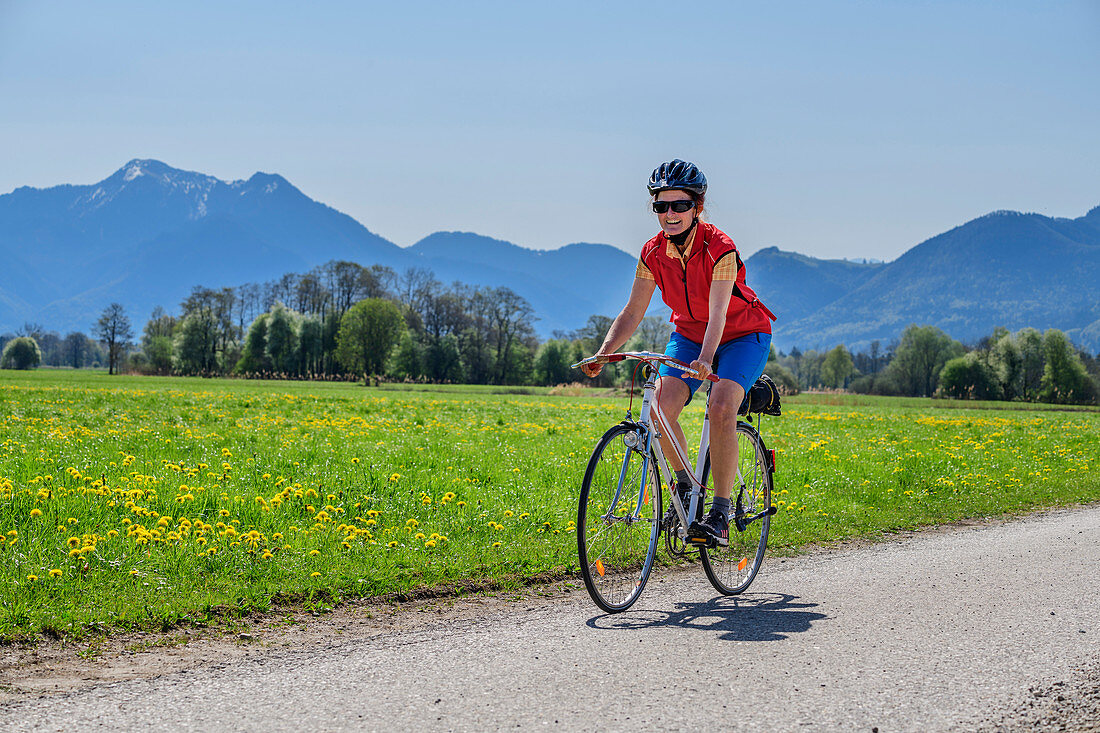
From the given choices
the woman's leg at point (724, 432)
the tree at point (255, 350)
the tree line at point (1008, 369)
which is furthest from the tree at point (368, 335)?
the woman's leg at point (724, 432)

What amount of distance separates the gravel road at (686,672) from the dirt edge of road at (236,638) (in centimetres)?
13

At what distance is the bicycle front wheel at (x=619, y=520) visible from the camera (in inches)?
204

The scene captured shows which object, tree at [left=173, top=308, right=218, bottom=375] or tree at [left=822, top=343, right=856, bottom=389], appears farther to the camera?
tree at [left=822, top=343, right=856, bottom=389]

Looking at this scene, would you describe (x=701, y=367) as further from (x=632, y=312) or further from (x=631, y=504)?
(x=631, y=504)

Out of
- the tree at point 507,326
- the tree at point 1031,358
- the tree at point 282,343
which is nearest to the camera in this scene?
the tree at point 1031,358

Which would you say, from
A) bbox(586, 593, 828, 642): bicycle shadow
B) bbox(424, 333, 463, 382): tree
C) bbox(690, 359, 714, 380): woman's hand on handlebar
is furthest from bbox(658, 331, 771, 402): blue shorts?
bbox(424, 333, 463, 382): tree

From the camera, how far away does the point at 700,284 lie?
5547 millimetres

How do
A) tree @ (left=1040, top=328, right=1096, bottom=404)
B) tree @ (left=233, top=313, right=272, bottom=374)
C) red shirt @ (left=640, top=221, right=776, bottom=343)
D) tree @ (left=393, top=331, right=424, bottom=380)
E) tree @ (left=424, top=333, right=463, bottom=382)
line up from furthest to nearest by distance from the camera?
1. tree @ (left=424, top=333, right=463, bottom=382)
2. tree @ (left=233, top=313, right=272, bottom=374)
3. tree @ (left=393, top=331, right=424, bottom=380)
4. tree @ (left=1040, top=328, right=1096, bottom=404)
5. red shirt @ (left=640, top=221, right=776, bottom=343)

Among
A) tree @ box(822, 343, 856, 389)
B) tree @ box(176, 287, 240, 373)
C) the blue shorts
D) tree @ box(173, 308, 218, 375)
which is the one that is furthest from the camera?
tree @ box(822, 343, 856, 389)

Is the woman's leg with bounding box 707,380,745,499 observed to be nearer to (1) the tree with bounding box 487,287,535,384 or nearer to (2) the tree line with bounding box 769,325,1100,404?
(2) the tree line with bounding box 769,325,1100,404

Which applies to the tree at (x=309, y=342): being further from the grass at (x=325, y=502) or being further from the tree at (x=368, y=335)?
the grass at (x=325, y=502)

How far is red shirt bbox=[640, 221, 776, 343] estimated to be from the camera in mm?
5469

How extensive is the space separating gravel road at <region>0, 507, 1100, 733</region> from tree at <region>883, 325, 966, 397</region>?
11688 cm

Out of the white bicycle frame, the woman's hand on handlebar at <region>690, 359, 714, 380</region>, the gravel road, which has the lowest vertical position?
the gravel road
